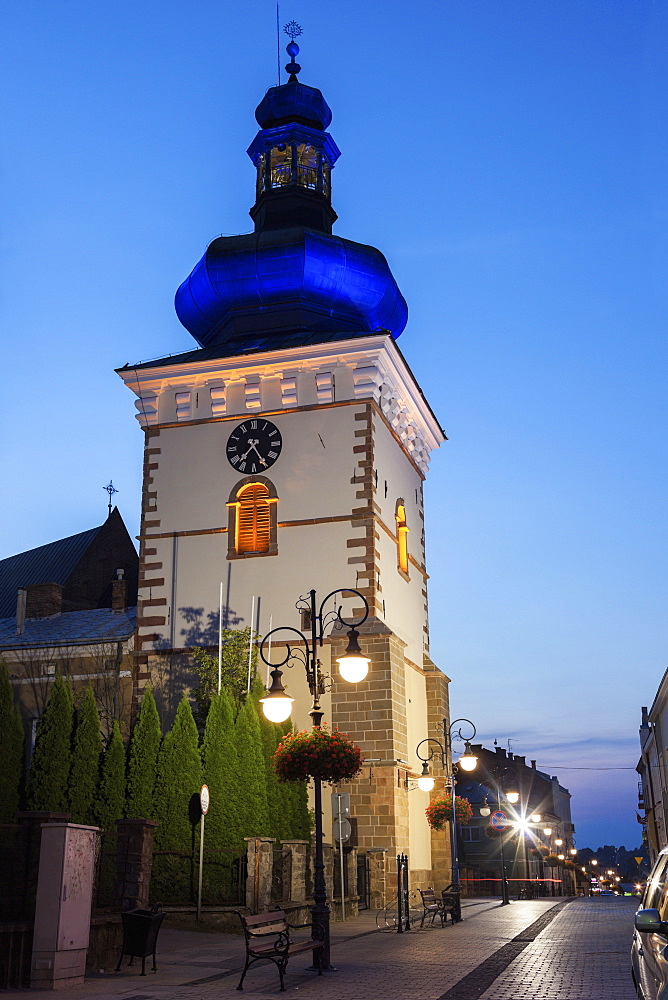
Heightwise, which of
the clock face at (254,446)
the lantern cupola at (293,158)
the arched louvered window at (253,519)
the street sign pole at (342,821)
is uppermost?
the lantern cupola at (293,158)

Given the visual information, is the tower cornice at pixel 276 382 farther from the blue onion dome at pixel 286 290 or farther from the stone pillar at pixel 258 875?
the stone pillar at pixel 258 875

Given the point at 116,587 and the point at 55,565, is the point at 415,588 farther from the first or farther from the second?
the point at 55,565

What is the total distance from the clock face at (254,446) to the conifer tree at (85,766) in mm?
9137

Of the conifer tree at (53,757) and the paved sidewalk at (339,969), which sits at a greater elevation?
the conifer tree at (53,757)

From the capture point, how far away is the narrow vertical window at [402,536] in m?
31.3

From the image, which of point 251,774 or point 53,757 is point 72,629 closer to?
point 53,757

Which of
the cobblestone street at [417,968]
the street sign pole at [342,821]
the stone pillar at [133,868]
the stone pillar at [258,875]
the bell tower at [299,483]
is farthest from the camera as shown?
the bell tower at [299,483]

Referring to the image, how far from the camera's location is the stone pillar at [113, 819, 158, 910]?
51.7 feet

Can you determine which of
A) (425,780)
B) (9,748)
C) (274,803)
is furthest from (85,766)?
(425,780)

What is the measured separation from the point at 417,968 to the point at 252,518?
1608 cm

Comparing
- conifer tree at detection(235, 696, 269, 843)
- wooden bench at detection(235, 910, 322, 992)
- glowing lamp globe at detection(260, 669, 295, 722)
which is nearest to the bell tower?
conifer tree at detection(235, 696, 269, 843)

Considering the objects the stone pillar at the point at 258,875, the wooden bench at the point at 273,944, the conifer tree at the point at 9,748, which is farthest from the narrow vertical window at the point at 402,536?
the wooden bench at the point at 273,944

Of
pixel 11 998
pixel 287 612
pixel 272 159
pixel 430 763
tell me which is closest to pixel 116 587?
pixel 287 612

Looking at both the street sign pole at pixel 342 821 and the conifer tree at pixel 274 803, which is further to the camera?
the conifer tree at pixel 274 803
